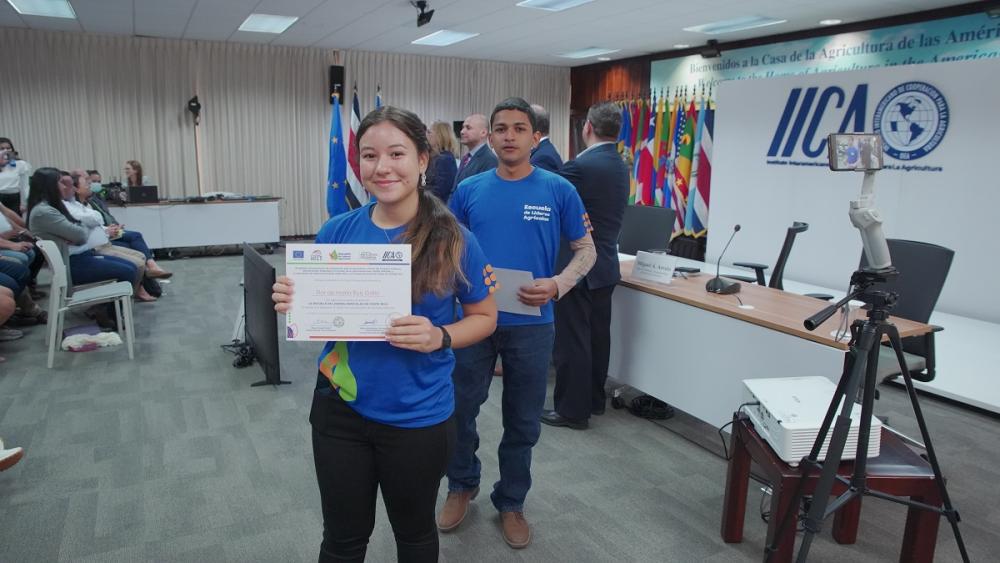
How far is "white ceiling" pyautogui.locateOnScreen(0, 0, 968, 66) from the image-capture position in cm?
646

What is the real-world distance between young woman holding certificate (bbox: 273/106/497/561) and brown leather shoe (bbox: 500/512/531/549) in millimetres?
853

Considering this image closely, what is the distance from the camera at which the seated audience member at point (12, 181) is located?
6.83 metres

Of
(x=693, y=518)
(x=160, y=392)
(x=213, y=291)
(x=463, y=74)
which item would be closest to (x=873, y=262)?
(x=693, y=518)

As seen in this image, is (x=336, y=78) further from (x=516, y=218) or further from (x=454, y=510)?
(x=454, y=510)

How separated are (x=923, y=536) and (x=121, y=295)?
4633 millimetres

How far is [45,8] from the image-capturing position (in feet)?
23.1

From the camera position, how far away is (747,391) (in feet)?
7.48

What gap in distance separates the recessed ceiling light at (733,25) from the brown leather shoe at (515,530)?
6.54 meters

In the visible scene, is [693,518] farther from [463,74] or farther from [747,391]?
[463,74]

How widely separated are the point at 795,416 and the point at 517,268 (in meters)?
0.98

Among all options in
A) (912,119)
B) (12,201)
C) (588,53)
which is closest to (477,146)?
(912,119)

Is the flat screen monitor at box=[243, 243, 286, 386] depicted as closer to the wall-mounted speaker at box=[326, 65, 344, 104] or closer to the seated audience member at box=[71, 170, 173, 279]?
the seated audience member at box=[71, 170, 173, 279]

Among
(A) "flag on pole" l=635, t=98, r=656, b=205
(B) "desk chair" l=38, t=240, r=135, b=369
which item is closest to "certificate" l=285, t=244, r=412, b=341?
(B) "desk chair" l=38, t=240, r=135, b=369

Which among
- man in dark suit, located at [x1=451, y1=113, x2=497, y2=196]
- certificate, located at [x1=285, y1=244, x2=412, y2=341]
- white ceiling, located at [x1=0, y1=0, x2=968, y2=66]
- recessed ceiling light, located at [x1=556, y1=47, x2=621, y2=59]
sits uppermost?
recessed ceiling light, located at [x1=556, y1=47, x2=621, y2=59]
